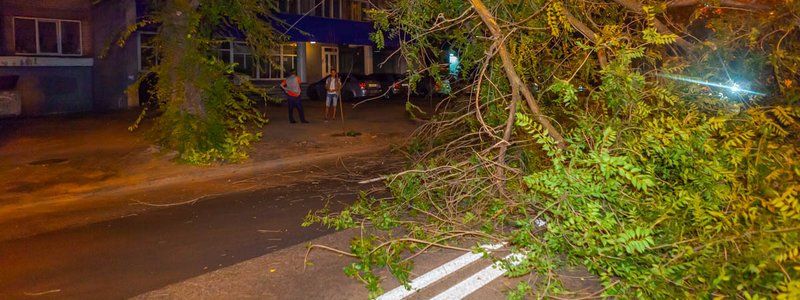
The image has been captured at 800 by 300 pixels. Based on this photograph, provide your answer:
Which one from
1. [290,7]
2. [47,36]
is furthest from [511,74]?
[290,7]

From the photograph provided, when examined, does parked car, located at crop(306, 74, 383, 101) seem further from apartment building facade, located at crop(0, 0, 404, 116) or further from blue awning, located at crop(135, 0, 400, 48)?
apartment building facade, located at crop(0, 0, 404, 116)

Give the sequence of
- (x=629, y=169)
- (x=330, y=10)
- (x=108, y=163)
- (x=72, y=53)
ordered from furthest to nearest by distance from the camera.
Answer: (x=330, y=10) → (x=72, y=53) → (x=108, y=163) → (x=629, y=169)

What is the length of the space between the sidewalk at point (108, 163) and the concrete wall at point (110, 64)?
4513 millimetres

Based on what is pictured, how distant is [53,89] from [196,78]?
12.9 metres

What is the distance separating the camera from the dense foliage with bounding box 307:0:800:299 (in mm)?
4785

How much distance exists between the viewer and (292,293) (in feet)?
17.6

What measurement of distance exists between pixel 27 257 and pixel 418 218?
3.99 metres

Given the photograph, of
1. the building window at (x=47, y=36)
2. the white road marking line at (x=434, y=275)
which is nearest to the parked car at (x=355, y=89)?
the building window at (x=47, y=36)

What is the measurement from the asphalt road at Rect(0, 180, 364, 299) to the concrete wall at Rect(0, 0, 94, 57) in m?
16.3

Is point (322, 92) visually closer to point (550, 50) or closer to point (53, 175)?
point (53, 175)

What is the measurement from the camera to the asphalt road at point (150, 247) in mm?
5836

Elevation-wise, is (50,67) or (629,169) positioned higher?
(50,67)

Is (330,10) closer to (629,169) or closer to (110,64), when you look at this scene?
(110,64)

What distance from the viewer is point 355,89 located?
29250mm
